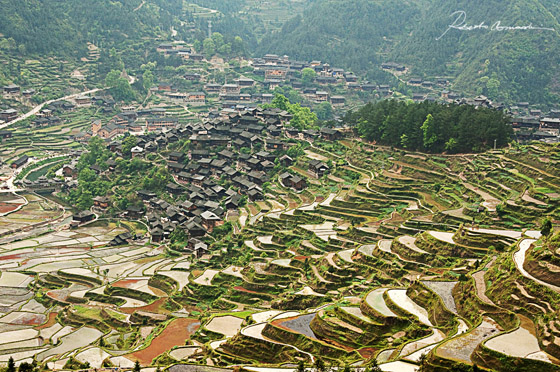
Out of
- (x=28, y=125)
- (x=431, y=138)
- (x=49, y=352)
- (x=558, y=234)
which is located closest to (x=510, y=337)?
(x=558, y=234)

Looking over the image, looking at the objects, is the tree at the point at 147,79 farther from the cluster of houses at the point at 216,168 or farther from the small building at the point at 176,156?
the small building at the point at 176,156

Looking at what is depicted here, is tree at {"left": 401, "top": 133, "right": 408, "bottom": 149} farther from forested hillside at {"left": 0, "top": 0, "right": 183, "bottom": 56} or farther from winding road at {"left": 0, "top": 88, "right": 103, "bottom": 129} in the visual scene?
forested hillside at {"left": 0, "top": 0, "right": 183, "bottom": 56}

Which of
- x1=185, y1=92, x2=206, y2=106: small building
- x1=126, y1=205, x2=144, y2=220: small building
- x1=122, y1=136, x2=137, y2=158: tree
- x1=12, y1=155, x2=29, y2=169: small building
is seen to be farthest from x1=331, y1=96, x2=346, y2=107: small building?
x1=126, y1=205, x2=144, y2=220: small building

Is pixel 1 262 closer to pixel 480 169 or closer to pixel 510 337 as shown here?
pixel 480 169

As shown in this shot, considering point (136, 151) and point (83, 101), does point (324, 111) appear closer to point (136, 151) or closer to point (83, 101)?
point (136, 151)

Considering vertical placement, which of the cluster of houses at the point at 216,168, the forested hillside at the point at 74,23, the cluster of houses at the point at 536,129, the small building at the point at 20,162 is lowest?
the small building at the point at 20,162

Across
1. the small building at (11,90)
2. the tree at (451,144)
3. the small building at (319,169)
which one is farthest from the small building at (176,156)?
the small building at (11,90)

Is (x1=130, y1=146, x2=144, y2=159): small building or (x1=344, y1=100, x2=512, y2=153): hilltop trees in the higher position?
(x1=344, y1=100, x2=512, y2=153): hilltop trees
